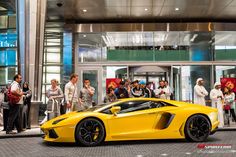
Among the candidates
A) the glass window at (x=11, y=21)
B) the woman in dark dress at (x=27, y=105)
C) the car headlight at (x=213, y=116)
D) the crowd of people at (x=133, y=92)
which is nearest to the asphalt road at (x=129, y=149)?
the car headlight at (x=213, y=116)

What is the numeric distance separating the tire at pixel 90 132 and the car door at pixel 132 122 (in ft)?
0.87

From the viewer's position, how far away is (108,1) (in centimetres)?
1500

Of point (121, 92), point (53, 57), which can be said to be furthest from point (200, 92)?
point (53, 57)

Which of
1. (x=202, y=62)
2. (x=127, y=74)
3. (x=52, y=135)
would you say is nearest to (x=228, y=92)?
(x=202, y=62)

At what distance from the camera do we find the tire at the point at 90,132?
324 inches

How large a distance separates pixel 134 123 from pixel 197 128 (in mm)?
1583

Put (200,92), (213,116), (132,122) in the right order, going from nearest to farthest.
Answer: (132,122) < (213,116) < (200,92)

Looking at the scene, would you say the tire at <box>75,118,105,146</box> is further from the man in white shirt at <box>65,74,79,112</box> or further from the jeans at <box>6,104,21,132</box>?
the jeans at <box>6,104,21,132</box>

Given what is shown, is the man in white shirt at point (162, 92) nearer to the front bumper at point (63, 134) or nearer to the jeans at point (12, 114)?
the jeans at point (12, 114)

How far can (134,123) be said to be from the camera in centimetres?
858

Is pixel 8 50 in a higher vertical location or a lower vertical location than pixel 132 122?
higher

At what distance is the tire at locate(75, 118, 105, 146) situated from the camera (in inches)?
324

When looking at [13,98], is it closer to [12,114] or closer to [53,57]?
[12,114]

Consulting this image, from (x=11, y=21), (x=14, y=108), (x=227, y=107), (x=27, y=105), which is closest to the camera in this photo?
(x=14, y=108)
